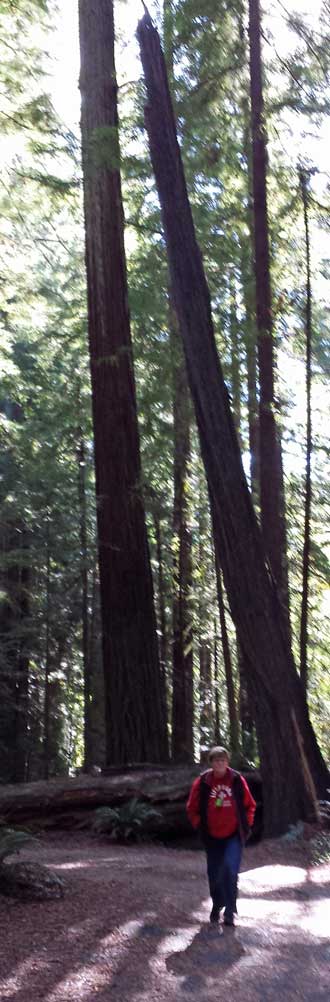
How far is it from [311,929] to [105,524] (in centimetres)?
756

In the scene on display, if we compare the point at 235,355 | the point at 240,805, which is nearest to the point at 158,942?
the point at 240,805

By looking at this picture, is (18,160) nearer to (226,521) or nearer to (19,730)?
(226,521)

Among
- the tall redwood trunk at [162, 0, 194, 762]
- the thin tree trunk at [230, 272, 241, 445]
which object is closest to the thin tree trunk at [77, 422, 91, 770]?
the tall redwood trunk at [162, 0, 194, 762]

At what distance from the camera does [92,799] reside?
1198 centimetres

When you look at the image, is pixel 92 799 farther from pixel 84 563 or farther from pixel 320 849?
pixel 84 563

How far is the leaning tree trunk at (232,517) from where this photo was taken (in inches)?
472

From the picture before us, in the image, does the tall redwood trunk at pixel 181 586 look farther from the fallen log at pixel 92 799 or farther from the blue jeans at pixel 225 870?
the blue jeans at pixel 225 870

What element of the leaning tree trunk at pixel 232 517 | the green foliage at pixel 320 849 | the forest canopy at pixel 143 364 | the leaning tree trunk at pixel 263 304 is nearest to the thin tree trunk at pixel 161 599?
the forest canopy at pixel 143 364

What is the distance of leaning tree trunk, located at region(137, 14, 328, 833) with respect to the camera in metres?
12.0

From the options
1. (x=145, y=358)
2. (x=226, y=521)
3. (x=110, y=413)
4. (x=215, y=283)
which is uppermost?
(x=215, y=283)

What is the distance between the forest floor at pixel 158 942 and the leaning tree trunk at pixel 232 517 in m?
2.63

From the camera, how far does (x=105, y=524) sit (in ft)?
46.1

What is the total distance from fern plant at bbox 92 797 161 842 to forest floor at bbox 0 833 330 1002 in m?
1.98

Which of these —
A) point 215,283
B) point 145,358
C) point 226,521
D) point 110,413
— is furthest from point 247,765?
point 215,283
